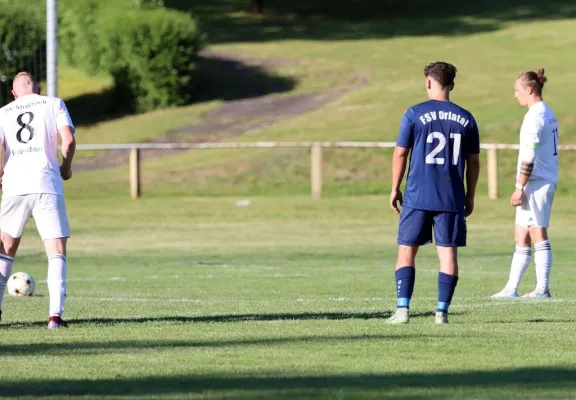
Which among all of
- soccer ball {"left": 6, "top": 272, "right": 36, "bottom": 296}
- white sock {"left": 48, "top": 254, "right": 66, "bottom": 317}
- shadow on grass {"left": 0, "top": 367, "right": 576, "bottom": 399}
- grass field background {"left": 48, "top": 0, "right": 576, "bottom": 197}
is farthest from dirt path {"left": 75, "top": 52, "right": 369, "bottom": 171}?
shadow on grass {"left": 0, "top": 367, "right": 576, "bottom": 399}

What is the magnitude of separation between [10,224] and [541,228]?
5.56 m

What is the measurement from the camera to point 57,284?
1129cm

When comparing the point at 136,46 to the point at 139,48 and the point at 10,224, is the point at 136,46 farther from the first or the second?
the point at 10,224

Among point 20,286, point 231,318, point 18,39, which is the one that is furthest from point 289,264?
point 18,39

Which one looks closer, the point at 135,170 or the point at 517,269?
Result: the point at 517,269

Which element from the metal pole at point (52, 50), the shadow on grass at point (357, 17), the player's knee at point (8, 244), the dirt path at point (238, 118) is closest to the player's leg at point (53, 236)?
the player's knee at point (8, 244)

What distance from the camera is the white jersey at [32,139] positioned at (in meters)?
11.3

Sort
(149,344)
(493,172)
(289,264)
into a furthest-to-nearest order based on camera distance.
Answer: (493,172) → (289,264) → (149,344)

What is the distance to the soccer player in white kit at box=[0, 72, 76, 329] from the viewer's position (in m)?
11.3

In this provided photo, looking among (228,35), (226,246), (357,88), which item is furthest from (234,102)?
(226,246)

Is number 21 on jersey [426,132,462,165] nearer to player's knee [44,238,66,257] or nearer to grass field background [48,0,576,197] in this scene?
player's knee [44,238,66,257]

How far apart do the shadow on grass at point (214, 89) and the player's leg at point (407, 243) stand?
4852 centimetres

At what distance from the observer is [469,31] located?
244ft

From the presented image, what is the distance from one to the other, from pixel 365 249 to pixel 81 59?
4182 centimetres
